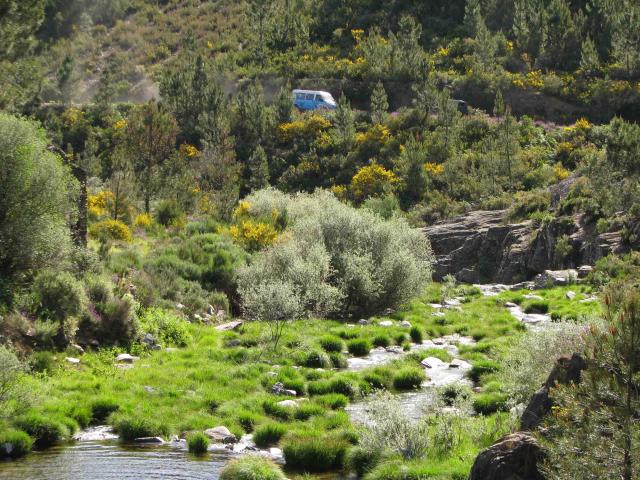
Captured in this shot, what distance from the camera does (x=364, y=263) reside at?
27922mm

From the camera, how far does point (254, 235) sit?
112 ft

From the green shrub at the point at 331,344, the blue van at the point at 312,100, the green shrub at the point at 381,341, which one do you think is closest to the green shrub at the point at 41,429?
the green shrub at the point at 331,344

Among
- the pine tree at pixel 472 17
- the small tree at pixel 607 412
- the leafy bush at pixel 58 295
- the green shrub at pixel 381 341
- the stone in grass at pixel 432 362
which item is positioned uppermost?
the pine tree at pixel 472 17

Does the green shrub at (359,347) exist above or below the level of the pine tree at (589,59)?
below

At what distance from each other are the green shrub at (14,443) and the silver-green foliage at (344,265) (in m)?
9.45

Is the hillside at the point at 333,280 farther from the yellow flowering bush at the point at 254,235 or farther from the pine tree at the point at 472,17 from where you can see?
the pine tree at the point at 472,17

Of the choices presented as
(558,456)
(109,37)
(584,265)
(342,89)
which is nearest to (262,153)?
(342,89)

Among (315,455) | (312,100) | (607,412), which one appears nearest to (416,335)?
(315,455)

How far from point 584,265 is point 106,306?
64.5ft

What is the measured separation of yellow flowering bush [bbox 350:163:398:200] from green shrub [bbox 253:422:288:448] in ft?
123

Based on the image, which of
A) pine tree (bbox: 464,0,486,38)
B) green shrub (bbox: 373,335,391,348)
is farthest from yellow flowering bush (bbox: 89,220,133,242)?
pine tree (bbox: 464,0,486,38)

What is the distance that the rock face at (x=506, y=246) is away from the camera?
33.8 metres

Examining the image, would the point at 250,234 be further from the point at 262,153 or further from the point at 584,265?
the point at 262,153

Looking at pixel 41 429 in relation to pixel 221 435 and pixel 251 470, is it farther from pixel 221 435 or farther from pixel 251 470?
pixel 251 470
